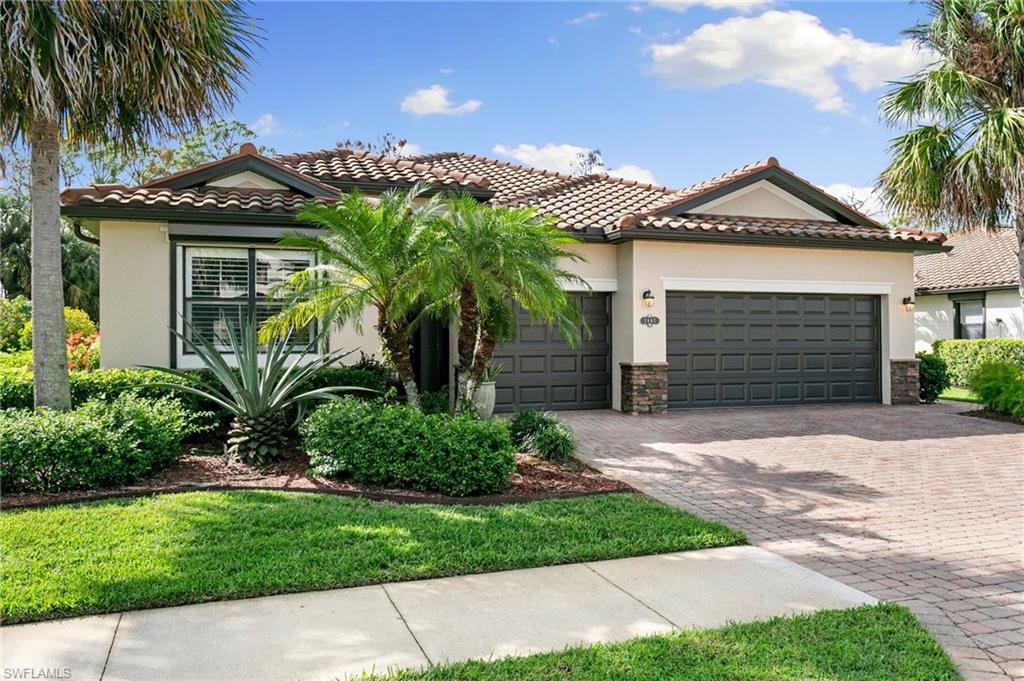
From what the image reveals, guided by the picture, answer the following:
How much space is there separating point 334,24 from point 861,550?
12142mm

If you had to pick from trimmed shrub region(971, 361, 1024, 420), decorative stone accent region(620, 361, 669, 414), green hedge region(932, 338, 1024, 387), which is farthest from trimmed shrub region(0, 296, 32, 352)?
green hedge region(932, 338, 1024, 387)

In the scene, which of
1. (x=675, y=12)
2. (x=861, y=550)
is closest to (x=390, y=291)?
(x=861, y=550)

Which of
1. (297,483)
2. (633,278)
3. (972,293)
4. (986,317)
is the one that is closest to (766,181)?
(633,278)

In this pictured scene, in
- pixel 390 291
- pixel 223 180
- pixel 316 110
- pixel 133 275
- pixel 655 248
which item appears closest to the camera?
pixel 390 291

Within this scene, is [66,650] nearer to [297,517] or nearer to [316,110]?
[297,517]

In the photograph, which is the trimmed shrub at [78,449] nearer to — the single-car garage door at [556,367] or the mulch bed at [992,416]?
the single-car garage door at [556,367]

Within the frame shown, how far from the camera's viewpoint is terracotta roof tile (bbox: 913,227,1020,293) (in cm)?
2077

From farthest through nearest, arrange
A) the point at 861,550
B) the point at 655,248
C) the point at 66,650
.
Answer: the point at 655,248 < the point at 861,550 < the point at 66,650

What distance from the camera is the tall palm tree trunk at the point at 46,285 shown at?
8.20 metres

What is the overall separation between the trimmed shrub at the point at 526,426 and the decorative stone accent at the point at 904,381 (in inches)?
383

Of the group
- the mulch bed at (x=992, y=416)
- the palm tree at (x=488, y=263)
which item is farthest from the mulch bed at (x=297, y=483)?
the mulch bed at (x=992, y=416)

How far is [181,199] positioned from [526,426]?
673 cm

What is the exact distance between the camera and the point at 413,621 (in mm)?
4309

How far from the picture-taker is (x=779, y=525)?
6551 millimetres
